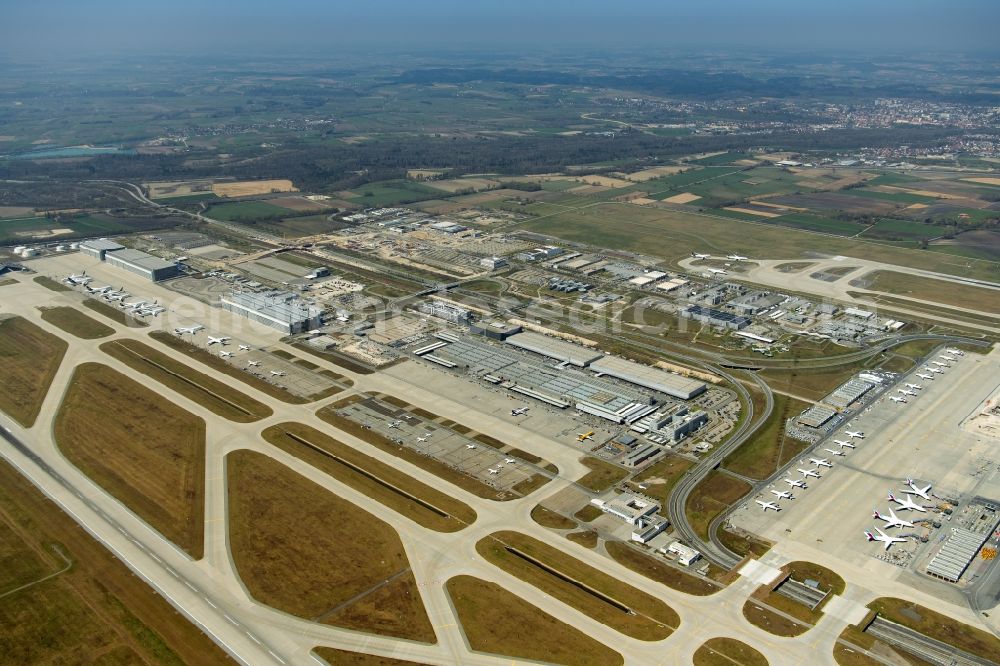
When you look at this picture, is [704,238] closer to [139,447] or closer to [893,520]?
[893,520]

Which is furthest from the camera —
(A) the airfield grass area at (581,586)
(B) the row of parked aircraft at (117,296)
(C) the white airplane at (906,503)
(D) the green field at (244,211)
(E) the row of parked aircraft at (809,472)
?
(D) the green field at (244,211)

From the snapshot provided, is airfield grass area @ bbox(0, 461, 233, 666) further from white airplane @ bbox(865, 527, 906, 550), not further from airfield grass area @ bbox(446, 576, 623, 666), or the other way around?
white airplane @ bbox(865, 527, 906, 550)

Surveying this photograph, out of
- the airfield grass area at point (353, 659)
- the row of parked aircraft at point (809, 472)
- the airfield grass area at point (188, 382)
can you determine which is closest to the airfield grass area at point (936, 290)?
the row of parked aircraft at point (809, 472)

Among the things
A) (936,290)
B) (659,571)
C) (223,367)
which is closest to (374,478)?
(659,571)

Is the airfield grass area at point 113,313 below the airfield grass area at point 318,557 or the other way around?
the other way around

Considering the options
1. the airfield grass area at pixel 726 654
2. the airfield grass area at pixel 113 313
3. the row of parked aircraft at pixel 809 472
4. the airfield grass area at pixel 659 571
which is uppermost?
the airfield grass area at pixel 113 313

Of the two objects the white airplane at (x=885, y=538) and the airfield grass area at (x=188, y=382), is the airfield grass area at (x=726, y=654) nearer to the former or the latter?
the white airplane at (x=885, y=538)

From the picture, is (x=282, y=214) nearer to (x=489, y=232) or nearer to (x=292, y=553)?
(x=489, y=232)
